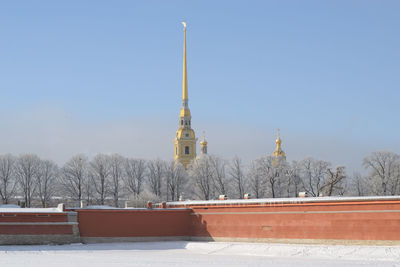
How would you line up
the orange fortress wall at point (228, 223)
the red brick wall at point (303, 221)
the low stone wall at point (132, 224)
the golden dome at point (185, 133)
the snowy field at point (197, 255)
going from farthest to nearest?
1. the golden dome at point (185, 133)
2. the low stone wall at point (132, 224)
3. the orange fortress wall at point (228, 223)
4. the red brick wall at point (303, 221)
5. the snowy field at point (197, 255)

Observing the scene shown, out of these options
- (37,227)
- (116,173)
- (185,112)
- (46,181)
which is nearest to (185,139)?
(185,112)

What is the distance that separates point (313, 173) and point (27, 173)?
36.6 metres

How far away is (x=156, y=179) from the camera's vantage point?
83938 mm

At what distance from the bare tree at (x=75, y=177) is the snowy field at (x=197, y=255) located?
31187 mm

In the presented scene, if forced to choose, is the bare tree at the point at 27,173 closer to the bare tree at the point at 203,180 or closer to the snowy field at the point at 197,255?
the bare tree at the point at 203,180

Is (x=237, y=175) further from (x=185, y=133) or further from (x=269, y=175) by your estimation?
(x=185, y=133)

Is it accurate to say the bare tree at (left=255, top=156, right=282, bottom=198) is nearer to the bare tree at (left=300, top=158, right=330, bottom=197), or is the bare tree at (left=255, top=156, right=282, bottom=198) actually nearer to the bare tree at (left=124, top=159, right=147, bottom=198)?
the bare tree at (left=300, top=158, right=330, bottom=197)

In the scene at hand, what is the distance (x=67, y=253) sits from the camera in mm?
42906

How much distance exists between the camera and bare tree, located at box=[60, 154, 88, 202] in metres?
77.8

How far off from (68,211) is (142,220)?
5944mm

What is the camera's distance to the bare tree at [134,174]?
81.4 meters

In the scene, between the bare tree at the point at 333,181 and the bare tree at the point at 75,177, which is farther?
the bare tree at the point at 75,177

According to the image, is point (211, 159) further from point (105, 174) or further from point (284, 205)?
point (284, 205)

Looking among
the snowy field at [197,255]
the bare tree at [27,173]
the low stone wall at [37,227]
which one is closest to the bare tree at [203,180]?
the bare tree at [27,173]
